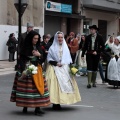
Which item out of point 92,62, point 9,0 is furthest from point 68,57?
point 9,0

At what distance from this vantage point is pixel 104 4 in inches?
1490

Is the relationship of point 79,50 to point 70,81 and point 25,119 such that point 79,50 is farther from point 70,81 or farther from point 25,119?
point 25,119

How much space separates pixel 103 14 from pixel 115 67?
27830 millimetres

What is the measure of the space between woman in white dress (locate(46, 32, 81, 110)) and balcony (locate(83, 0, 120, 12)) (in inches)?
1056

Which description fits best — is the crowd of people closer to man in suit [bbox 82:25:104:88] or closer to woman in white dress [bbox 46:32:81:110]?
woman in white dress [bbox 46:32:81:110]

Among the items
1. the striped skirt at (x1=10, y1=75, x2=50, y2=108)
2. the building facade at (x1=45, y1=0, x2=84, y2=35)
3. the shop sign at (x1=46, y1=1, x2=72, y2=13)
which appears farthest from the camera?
the building facade at (x1=45, y1=0, x2=84, y2=35)

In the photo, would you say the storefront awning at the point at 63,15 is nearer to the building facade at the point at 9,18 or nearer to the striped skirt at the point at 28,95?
the building facade at the point at 9,18

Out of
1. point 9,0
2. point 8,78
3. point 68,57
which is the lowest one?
point 8,78

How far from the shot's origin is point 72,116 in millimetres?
8523

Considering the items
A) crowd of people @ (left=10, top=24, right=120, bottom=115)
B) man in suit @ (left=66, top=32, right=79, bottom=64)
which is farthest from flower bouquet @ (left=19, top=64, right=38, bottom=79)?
man in suit @ (left=66, top=32, right=79, bottom=64)

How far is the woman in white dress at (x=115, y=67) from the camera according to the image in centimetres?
1334

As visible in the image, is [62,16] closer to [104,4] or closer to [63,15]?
[63,15]

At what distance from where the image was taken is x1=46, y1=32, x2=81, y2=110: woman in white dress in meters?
8.86

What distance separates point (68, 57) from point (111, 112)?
147 cm
